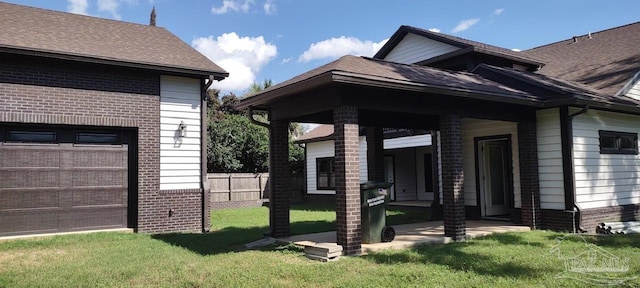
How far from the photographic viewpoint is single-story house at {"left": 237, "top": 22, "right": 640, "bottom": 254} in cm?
715

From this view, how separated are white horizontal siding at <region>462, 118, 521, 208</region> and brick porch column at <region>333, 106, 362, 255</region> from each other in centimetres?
540

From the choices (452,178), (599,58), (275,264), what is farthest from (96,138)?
(599,58)

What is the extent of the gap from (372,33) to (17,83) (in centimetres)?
1025

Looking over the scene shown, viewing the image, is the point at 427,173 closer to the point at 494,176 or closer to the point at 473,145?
the point at 494,176

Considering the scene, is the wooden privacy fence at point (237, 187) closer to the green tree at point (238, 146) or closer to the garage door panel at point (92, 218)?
the green tree at point (238, 146)

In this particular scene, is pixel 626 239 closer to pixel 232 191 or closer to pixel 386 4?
pixel 386 4

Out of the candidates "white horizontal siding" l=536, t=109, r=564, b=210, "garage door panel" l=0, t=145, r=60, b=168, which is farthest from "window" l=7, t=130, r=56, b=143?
"white horizontal siding" l=536, t=109, r=564, b=210

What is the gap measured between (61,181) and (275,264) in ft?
19.2

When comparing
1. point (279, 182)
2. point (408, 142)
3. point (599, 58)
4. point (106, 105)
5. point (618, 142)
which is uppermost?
point (599, 58)

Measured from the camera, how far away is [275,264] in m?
6.54

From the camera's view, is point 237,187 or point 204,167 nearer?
point 204,167

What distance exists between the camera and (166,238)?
31.3 feet

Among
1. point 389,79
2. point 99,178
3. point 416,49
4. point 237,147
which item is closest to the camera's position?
point 389,79

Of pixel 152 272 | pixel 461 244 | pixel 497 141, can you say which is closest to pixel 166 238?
pixel 152 272
